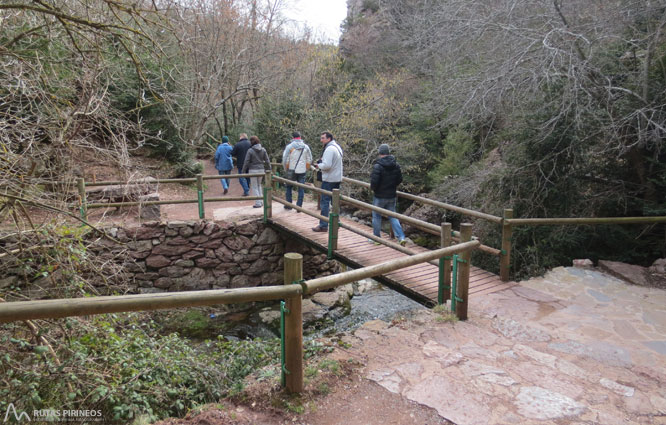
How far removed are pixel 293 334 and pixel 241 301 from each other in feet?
1.44

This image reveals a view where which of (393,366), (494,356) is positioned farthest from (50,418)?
(494,356)

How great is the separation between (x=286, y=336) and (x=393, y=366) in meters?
0.99

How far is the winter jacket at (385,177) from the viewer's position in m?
6.77

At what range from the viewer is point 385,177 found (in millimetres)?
6789

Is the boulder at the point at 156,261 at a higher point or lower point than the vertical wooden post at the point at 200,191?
lower

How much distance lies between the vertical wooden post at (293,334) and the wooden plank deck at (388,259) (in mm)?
2558

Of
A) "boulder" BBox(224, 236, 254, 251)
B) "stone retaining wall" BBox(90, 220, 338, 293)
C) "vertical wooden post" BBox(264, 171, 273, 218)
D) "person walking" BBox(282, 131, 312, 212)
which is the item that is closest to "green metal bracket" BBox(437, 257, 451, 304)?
"person walking" BBox(282, 131, 312, 212)

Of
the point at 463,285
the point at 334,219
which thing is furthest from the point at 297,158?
the point at 463,285

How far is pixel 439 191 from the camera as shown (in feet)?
38.5

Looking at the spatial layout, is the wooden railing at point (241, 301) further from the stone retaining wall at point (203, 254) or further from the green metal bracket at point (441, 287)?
the stone retaining wall at point (203, 254)

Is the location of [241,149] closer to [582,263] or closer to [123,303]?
[582,263]

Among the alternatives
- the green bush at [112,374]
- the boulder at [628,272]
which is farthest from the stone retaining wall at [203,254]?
the boulder at [628,272]

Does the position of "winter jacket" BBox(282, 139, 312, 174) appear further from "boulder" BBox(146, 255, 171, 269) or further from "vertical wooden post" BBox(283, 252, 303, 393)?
"vertical wooden post" BBox(283, 252, 303, 393)

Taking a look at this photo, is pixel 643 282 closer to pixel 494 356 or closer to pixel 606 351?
pixel 606 351
